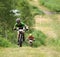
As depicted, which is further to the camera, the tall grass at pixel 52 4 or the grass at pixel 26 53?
the tall grass at pixel 52 4

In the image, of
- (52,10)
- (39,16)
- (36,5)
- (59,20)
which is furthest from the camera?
(36,5)

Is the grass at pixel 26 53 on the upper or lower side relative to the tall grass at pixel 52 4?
upper

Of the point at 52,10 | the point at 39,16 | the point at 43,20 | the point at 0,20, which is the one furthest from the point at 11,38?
the point at 52,10

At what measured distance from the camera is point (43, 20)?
1674 inches

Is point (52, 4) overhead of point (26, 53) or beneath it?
beneath

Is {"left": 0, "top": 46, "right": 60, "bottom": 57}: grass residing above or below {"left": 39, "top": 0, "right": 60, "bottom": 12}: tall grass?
above

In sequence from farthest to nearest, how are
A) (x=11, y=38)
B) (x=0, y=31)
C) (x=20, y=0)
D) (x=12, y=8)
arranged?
(x=20, y=0) → (x=12, y=8) → (x=11, y=38) → (x=0, y=31)

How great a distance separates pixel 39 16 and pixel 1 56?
111 feet

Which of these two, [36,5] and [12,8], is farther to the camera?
[36,5]

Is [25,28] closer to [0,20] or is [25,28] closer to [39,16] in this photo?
[0,20]

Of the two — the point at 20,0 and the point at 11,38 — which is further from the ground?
the point at 20,0

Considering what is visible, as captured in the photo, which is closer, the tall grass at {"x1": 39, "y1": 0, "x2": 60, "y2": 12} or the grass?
the grass

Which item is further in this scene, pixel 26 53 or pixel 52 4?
pixel 52 4

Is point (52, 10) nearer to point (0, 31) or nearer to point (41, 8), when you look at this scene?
point (41, 8)
